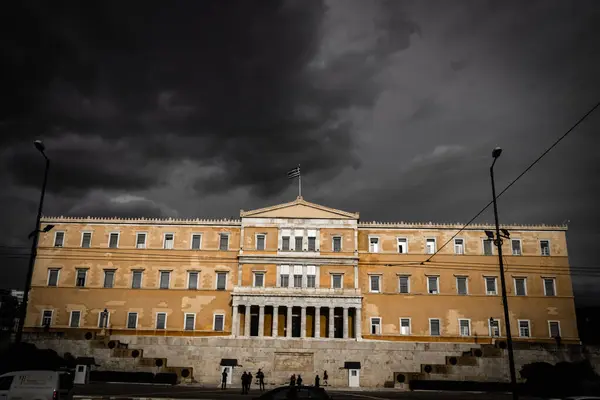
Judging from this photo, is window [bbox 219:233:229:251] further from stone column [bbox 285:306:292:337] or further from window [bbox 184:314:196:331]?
stone column [bbox 285:306:292:337]

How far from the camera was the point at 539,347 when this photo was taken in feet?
147

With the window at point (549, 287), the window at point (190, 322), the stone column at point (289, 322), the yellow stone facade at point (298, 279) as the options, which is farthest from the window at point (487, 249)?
the window at point (190, 322)

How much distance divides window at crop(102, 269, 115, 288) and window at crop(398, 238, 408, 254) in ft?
103

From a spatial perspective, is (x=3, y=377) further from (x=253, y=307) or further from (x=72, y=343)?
(x=253, y=307)

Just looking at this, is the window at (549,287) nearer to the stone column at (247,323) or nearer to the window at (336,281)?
the window at (336,281)

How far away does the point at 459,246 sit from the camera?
56.4 meters

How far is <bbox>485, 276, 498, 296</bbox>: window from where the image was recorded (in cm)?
5478

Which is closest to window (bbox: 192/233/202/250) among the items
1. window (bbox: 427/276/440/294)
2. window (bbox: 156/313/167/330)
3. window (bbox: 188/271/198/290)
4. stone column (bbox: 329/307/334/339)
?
window (bbox: 188/271/198/290)

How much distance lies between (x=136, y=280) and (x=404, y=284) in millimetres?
28842

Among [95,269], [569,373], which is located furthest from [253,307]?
[569,373]

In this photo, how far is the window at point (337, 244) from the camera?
55781 mm

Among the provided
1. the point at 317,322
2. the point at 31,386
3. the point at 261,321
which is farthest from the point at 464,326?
the point at 31,386

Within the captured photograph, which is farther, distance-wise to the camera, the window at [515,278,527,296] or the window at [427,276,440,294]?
the window at [427,276,440,294]

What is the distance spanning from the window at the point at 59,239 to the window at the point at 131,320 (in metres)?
11.5
